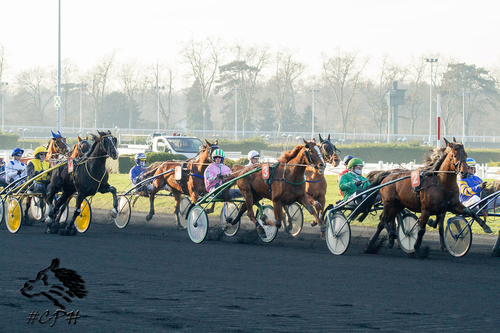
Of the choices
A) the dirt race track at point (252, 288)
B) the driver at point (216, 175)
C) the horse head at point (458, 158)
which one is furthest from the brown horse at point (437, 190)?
the driver at point (216, 175)

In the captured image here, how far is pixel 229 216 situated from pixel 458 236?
448 centimetres

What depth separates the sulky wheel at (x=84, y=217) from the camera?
36.7ft

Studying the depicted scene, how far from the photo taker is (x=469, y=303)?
17.8 ft

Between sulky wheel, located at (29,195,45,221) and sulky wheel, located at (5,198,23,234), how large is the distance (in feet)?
3.76

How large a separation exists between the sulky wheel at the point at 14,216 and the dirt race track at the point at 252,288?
54.8 inches

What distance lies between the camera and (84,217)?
11336 mm

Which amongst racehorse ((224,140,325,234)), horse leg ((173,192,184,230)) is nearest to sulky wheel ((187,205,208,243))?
racehorse ((224,140,325,234))

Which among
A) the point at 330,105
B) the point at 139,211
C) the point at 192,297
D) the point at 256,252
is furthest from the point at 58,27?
the point at 330,105

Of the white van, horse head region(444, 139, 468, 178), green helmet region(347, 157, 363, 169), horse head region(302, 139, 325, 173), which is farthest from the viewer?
the white van

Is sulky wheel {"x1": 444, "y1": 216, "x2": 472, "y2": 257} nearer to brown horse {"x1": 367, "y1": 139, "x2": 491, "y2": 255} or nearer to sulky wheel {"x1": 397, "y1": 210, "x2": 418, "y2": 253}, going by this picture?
brown horse {"x1": 367, "y1": 139, "x2": 491, "y2": 255}

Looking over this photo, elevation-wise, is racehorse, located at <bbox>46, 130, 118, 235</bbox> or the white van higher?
the white van

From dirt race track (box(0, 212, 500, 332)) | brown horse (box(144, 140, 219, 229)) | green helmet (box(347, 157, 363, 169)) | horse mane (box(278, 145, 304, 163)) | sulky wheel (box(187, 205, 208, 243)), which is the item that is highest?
horse mane (box(278, 145, 304, 163))

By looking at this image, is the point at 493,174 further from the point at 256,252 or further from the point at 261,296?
the point at 261,296

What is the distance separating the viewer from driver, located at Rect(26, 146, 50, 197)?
39.9 feet
